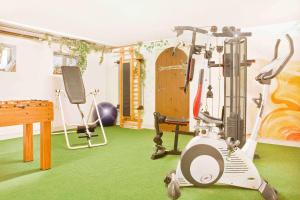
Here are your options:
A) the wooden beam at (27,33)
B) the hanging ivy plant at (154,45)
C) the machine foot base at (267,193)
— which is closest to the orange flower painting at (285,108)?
the machine foot base at (267,193)

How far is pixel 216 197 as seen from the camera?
2.26 m

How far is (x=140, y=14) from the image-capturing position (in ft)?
14.5

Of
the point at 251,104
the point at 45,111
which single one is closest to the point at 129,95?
the point at 251,104

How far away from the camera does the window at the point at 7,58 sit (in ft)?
17.2

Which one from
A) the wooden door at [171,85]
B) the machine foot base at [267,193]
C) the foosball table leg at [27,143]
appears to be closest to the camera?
the machine foot base at [267,193]

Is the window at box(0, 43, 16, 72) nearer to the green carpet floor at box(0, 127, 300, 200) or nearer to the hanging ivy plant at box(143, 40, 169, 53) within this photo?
the green carpet floor at box(0, 127, 300, 200)

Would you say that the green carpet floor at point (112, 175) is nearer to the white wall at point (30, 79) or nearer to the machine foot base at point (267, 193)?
the machine foot base at point (267, 193)

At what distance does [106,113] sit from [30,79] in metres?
2.10

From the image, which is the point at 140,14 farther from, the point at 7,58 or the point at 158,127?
the point at 7,58

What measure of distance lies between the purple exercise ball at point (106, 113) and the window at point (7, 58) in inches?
90.4

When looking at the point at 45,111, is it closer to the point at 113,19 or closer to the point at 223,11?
the point at 113,19

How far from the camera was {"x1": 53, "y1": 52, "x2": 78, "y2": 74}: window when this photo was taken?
6.36m

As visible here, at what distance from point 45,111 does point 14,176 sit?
83cm

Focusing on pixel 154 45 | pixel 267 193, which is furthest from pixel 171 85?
pixel 267 193
